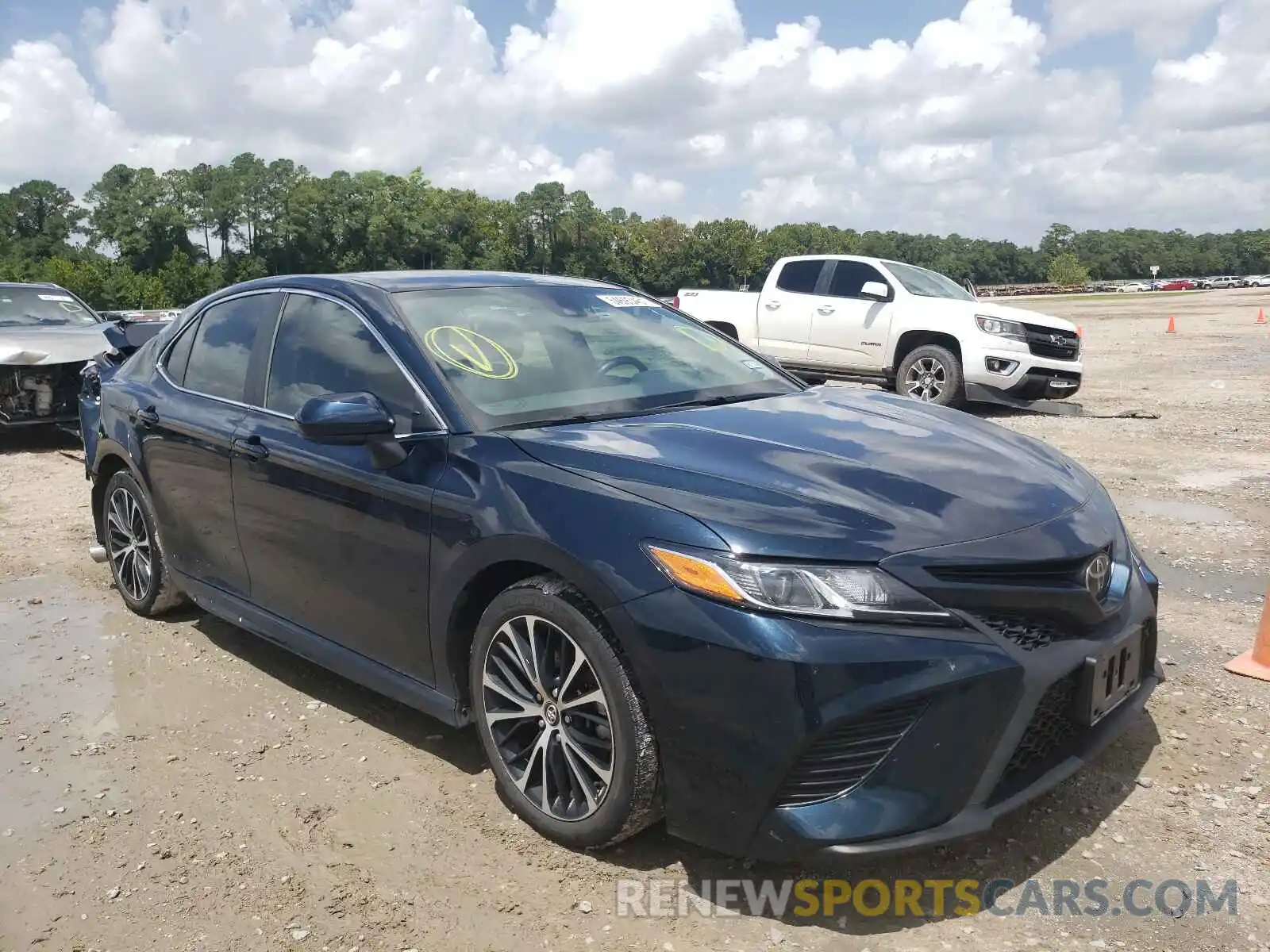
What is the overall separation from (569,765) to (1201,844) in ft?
5.83

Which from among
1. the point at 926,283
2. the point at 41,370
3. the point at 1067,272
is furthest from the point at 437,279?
the point at 1067,272

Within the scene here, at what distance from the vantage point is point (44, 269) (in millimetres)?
73812

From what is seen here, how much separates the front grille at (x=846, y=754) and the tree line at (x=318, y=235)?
66692mm

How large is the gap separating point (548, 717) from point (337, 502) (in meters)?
1.10

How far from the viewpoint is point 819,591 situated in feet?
7.95

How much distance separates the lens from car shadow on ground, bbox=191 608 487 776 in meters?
3.63

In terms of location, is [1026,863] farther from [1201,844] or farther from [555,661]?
[555,661]

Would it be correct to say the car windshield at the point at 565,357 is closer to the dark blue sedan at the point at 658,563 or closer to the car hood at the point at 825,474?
the dark blue sedan at the point at 658,563

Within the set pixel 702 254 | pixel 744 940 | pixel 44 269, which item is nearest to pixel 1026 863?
pixel 744 940

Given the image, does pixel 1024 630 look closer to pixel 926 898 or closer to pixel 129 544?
pixel 926 898

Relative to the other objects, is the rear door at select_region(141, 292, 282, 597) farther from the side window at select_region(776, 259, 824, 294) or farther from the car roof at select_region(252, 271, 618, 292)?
the side window at select_region(776, 259, 824, 294)

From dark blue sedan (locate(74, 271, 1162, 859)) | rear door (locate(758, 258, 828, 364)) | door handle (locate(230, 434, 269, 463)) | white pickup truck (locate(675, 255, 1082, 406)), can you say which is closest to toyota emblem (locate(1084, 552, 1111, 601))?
dark blue sedan (locate(74, 271, 1162, 859))

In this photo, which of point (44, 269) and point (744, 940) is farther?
point (44, 269)

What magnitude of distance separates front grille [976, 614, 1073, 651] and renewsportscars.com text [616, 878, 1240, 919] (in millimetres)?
680
